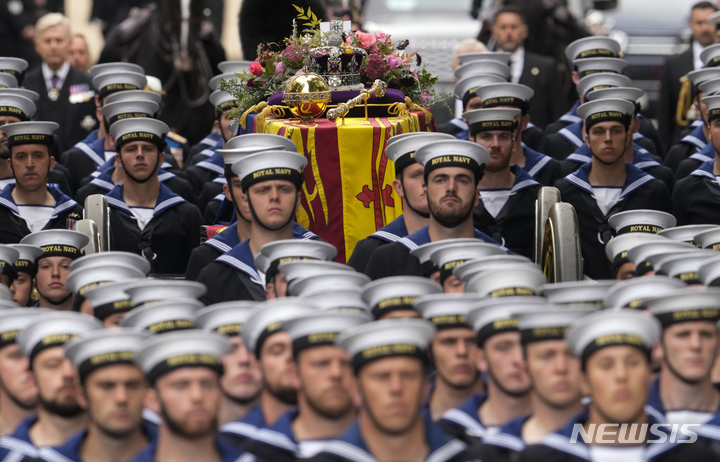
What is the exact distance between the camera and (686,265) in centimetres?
705

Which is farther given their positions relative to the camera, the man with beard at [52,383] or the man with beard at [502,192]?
the man with beard at [502,192]

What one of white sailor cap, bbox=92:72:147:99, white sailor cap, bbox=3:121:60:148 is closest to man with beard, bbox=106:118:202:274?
white sailor cap, bbox=3:121:60:148

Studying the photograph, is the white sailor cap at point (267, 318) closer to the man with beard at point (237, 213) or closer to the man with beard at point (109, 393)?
the man with beard at point (109, 393)

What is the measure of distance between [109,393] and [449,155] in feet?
10.0

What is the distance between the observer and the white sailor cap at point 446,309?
6445 mm

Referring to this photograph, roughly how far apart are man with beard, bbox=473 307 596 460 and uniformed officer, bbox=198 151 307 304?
8.43 feet

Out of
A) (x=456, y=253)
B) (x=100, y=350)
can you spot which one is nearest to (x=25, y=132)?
(x=456, y=253)

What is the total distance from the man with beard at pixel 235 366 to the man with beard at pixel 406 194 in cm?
237

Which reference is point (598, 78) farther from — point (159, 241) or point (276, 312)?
point (276, 312)

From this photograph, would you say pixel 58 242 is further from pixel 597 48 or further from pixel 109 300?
pixel 597 48

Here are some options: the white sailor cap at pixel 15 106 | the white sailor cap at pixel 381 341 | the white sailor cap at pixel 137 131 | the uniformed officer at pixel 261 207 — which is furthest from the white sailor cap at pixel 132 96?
the white sailor cap at pixel 381 341

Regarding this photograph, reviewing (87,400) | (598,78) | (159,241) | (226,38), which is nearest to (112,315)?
(87,400)

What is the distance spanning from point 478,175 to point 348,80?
1845mm

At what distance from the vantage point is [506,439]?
6.05 metres
